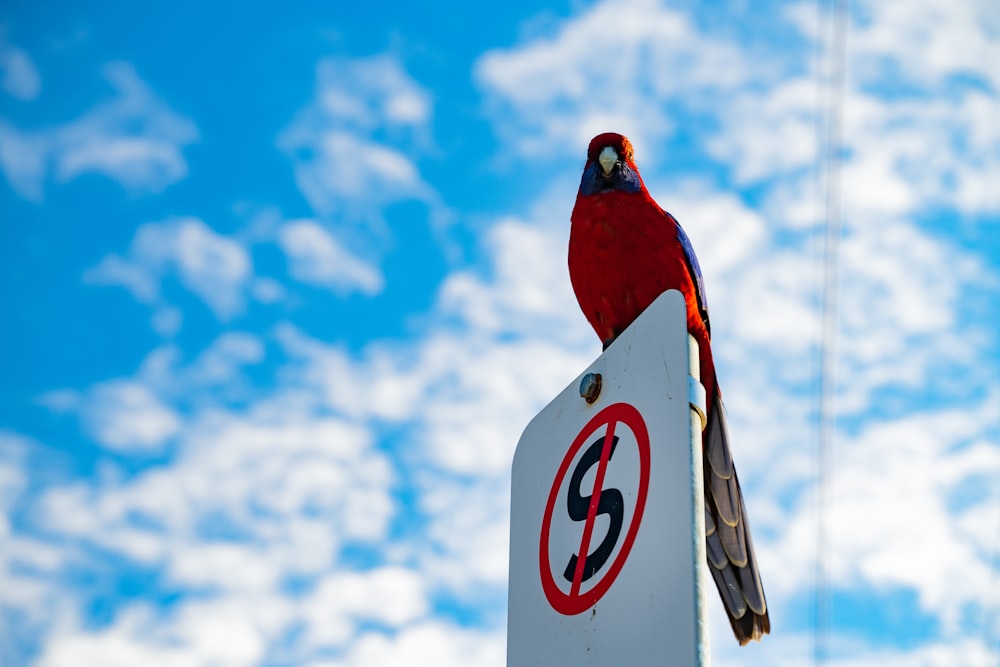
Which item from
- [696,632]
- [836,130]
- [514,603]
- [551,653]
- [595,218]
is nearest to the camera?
[696,632]

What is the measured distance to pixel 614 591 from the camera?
1414mm

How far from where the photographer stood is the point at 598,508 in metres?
1.56

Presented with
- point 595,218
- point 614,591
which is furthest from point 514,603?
point 595,218

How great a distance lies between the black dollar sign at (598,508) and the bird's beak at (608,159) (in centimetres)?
182

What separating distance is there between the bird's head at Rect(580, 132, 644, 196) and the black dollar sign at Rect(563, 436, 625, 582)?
5.59 ft

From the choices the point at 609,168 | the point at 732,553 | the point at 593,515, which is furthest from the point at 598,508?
the point at 609,168

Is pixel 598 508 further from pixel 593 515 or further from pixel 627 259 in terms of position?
pixel 627 259

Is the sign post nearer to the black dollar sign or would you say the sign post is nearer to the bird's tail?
the black dollar sign

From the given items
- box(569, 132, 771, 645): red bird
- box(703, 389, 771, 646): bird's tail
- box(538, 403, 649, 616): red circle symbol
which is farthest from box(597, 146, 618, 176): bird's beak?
box(538, 403, 649, 616): red circle symbol

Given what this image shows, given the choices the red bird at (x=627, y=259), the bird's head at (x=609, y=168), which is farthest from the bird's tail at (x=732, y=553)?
the bird's head at (x=609, y=168)

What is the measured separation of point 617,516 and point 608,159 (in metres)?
2.09

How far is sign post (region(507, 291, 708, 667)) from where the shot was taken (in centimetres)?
130

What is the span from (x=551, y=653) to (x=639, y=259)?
1658 millimetres

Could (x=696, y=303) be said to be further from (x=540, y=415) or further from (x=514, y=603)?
(x=514, y=603)
